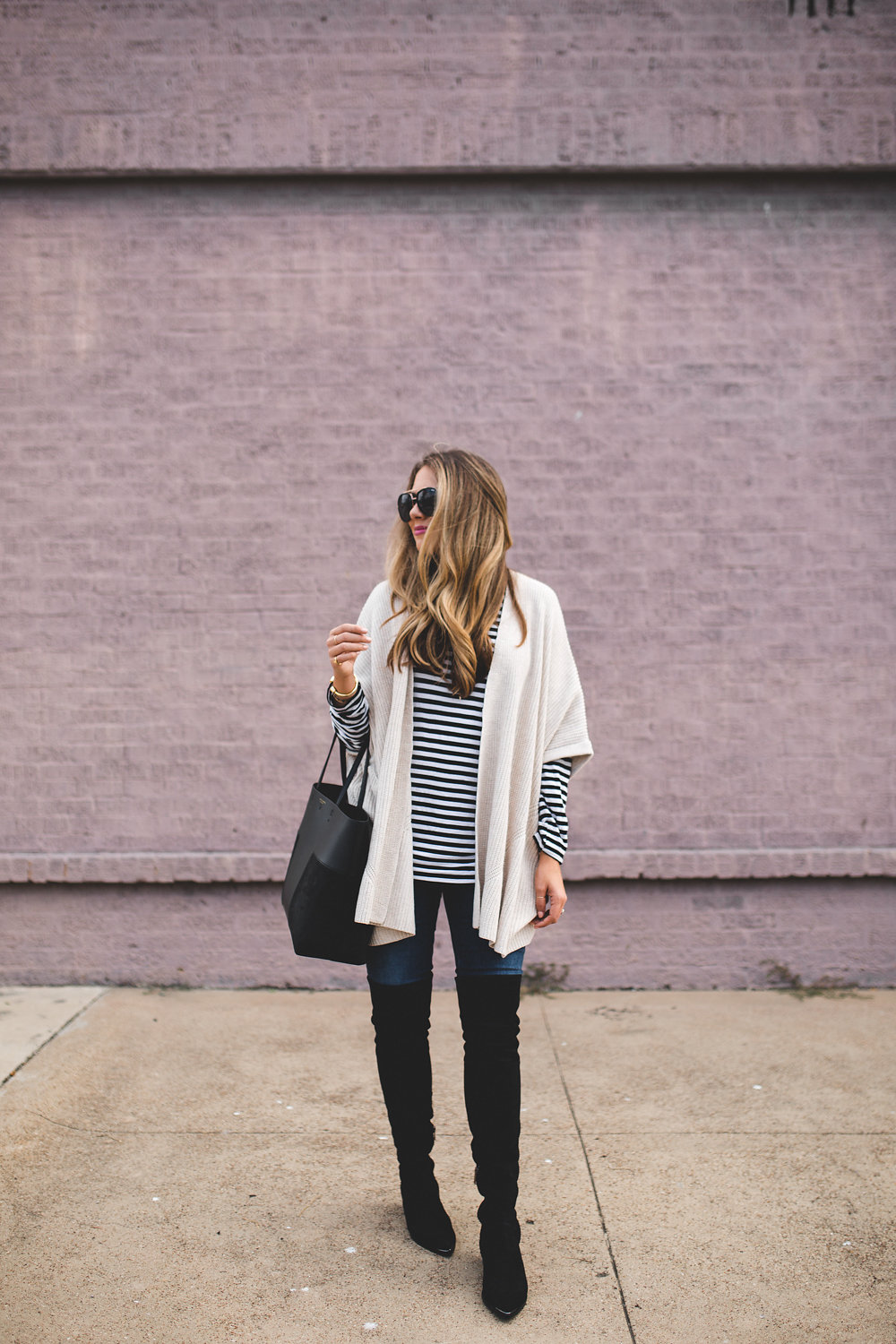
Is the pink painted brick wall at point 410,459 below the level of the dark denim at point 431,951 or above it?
above

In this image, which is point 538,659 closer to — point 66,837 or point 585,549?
point 585,549

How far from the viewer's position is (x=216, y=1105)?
3.36 m

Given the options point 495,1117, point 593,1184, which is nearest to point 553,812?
point 495,1117

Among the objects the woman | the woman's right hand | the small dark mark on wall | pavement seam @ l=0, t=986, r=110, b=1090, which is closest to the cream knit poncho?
the woman

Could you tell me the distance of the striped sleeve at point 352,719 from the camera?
8.00 feet

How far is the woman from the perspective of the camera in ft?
7.73

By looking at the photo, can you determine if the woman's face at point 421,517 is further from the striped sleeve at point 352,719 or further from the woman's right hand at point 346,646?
the striped sleeve at point 352,719

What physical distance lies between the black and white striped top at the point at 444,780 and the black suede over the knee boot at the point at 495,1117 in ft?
0.95

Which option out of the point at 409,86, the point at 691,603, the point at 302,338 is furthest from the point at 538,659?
the point at 409,86

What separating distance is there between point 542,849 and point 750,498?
2676mm

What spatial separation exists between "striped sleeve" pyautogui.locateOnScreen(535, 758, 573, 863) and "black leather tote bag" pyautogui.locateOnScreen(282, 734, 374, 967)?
0.41 meters

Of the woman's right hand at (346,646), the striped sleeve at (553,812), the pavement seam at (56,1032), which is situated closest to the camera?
the woman's right hand at (346,646)

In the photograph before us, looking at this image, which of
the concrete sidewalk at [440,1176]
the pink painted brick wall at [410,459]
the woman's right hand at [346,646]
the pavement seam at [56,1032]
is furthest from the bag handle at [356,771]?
the pink painted brick wall at [410,459]

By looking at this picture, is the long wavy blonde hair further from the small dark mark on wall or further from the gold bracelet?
the small dark mark on wall
